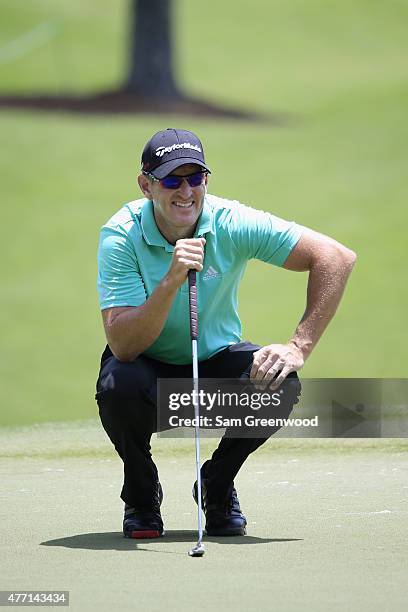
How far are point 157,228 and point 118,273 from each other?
0.20 metres

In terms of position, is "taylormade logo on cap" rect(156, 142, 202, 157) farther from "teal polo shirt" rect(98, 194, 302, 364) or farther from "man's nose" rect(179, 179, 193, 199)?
"teal polo shirt" rect(98, 194, 302, 364)

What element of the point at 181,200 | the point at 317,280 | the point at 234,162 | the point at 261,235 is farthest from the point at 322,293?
the point at 234,162

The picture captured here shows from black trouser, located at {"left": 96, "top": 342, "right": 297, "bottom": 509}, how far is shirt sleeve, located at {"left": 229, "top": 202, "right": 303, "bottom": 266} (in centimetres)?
32

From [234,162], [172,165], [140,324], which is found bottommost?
[140,324]

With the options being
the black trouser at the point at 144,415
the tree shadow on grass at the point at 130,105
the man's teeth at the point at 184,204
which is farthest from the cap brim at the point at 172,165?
the tree shadow on grass at the point at 130,105

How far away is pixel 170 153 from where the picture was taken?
4.14 meters

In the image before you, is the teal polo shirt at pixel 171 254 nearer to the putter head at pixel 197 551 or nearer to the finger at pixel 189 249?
the finger at pixel 189 249

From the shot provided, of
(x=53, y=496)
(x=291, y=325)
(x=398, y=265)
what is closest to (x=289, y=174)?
(x=398, y=265)

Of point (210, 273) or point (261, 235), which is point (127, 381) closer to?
point (210, 273)

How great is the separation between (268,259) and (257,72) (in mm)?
13655

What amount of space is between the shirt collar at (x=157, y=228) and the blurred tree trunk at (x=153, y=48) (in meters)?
13.3

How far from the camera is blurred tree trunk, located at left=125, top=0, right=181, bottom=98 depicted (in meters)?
17.3

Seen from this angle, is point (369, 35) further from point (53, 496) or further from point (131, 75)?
point (53, 496)

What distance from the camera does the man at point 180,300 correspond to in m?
4.13
